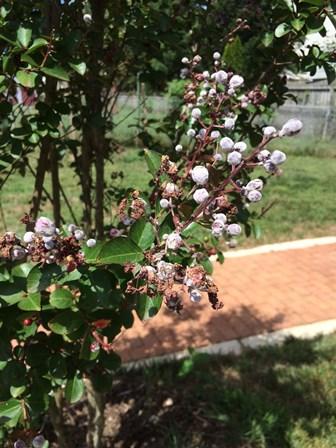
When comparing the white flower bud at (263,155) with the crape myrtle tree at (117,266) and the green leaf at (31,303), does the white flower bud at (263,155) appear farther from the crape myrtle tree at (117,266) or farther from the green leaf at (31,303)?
the green leaf at (31,303)

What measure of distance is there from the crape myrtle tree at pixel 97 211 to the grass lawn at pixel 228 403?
16.2 inches

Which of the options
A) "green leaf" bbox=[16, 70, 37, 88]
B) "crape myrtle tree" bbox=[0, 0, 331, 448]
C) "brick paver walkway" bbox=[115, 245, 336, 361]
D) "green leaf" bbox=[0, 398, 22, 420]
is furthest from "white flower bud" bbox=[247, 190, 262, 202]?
"brick paver walkway" bbox=[115, 245, 336, 361]

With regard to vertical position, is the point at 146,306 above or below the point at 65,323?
above

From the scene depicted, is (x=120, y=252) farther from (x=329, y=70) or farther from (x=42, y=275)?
(x=329, y=70)

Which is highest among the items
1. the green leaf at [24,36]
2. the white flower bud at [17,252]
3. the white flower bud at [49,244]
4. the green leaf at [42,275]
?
the green leaf at [24,36]

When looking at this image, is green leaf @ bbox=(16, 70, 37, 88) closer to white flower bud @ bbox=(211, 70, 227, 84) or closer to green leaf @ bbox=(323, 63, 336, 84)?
white flower bud @ bbox=(211, 70, 227, 84)

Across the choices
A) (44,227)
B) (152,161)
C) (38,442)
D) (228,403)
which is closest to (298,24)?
(152,161)

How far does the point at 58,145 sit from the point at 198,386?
5.40 ft

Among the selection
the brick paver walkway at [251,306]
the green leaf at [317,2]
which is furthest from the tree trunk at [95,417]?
the green leaf at [317,2]

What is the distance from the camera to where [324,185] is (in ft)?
26.3

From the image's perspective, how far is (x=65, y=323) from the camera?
1.20m

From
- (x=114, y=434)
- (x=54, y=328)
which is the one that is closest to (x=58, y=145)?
(x=54, y=328)

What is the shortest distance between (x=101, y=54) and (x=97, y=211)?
63cm

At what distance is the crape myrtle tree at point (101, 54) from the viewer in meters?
1.29
